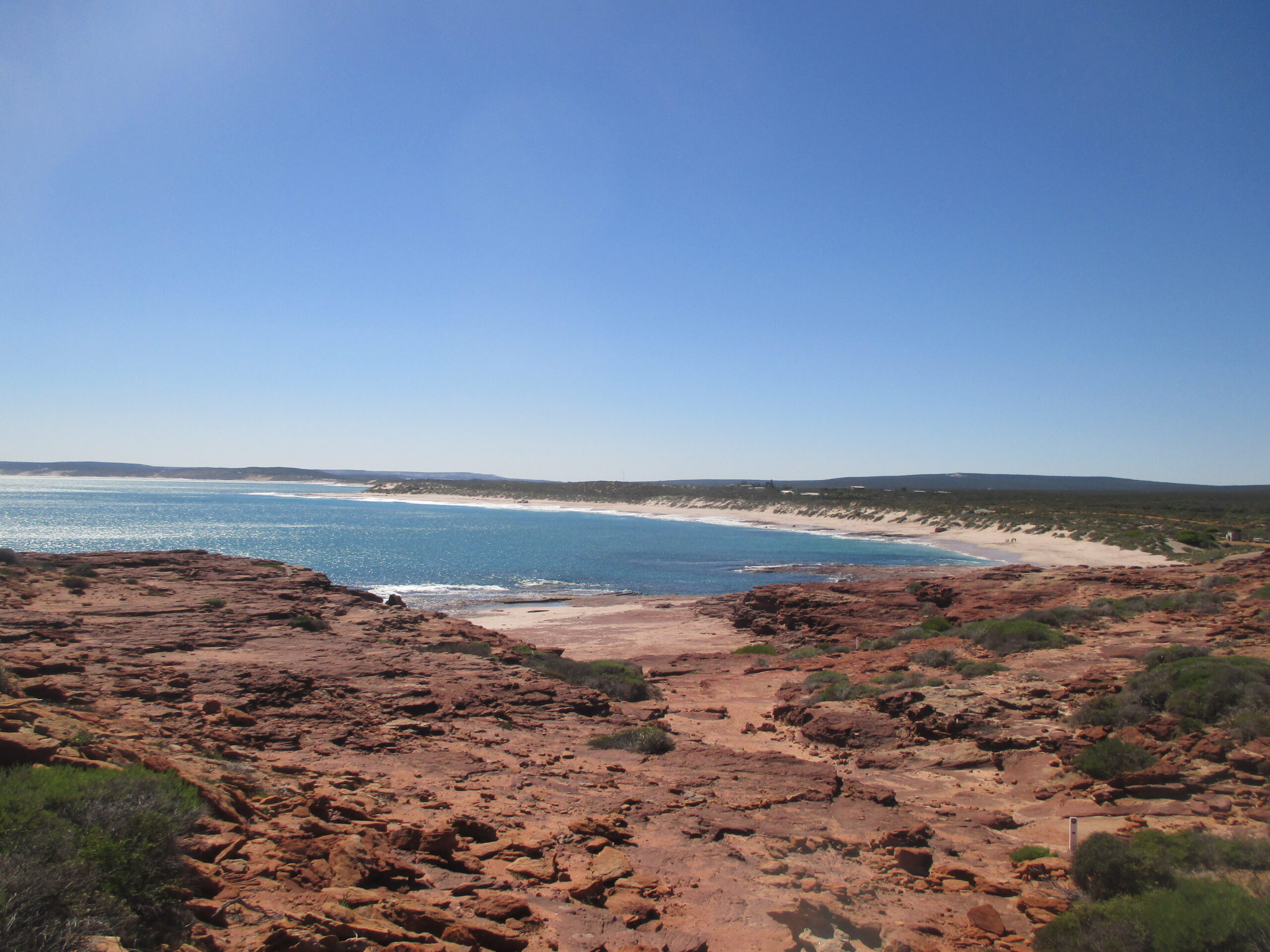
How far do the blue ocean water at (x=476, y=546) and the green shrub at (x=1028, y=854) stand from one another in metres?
30.1

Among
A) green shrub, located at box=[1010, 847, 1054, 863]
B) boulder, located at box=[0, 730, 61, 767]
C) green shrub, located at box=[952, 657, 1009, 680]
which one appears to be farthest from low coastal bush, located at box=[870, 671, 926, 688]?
boulder, located at box=[0, 730, 61, 767]

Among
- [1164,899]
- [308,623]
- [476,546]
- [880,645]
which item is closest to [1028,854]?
[1164,899]

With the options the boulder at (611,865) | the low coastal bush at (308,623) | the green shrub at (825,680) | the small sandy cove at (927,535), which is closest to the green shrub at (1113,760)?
the green shrub at (825,680)

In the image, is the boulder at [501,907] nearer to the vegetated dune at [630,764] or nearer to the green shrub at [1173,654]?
the vegetated dune at [630,764]

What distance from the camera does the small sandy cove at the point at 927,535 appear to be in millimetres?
47531

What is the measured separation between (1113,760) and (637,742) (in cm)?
707

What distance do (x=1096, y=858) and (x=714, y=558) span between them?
49326mm

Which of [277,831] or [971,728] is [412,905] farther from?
[971,728]

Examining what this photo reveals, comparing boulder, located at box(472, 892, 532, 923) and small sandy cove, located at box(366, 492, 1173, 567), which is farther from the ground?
boulder, located at box(472, 892, 532, 923)

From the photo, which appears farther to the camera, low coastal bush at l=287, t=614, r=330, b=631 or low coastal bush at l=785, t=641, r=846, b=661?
low coastal bush at l=785, t=641, r=846, b=661

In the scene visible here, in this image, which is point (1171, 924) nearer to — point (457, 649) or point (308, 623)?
point (457, 649)

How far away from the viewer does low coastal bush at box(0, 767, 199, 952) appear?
4.00m

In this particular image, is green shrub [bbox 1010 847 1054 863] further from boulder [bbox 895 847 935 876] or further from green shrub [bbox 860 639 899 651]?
green shrub [bbox 860 639 899 651]

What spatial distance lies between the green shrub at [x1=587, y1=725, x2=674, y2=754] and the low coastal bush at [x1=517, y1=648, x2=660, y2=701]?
3894 mm
